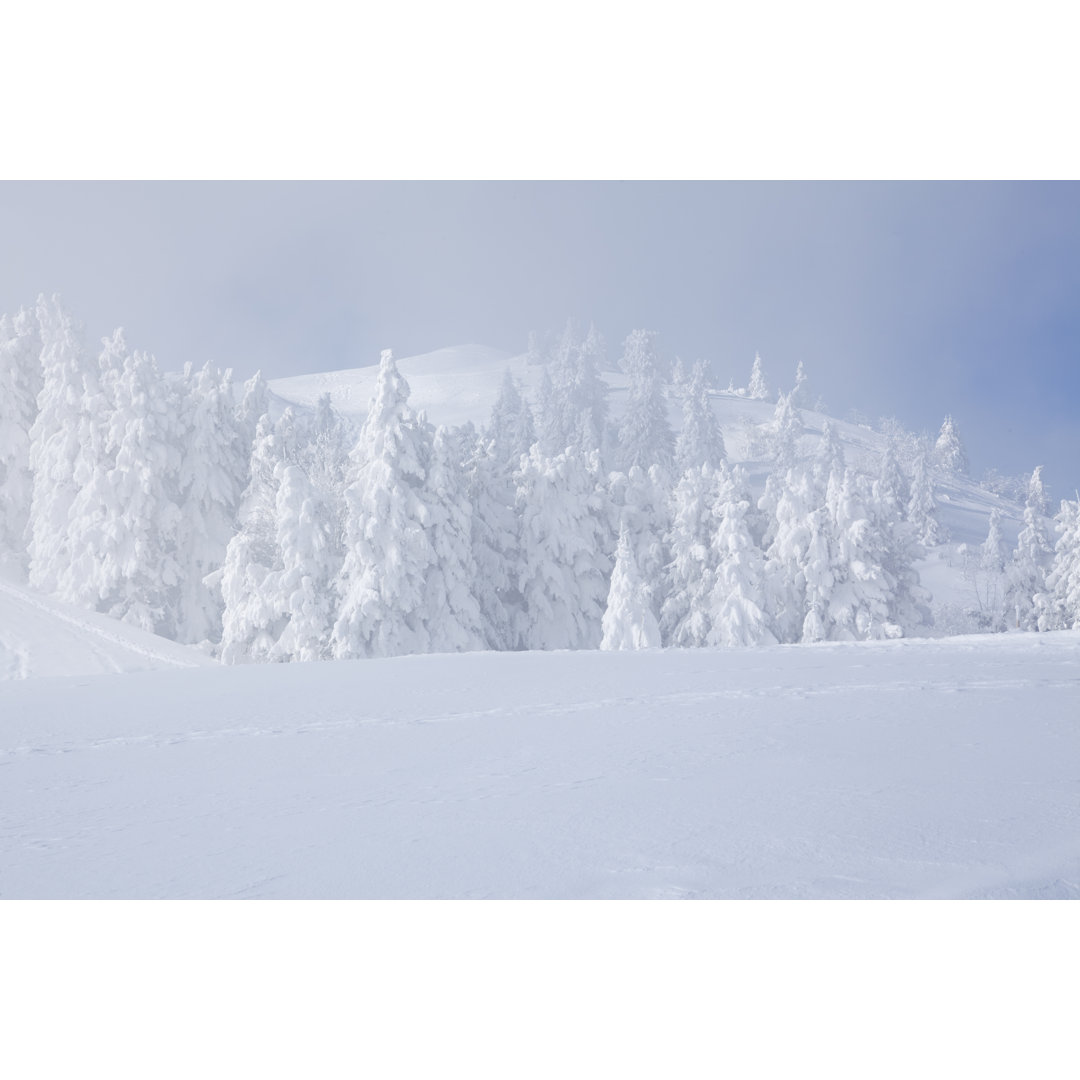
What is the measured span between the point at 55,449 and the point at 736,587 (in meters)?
21.6

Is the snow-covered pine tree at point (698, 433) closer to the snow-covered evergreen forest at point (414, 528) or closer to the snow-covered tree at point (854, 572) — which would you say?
the snow-covered evergreen forest at point (414, 528)

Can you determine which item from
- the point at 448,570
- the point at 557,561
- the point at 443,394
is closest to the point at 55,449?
the point at 448,570

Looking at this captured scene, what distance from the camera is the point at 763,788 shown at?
18.8ft

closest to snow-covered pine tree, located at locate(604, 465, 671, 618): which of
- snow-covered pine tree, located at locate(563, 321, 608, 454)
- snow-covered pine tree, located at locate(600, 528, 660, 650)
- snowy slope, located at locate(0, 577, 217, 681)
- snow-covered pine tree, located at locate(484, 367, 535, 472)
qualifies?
→ snow-covered pine tree, located at locate(484, 367, 535, 472)

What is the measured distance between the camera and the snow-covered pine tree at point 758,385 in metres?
18.1

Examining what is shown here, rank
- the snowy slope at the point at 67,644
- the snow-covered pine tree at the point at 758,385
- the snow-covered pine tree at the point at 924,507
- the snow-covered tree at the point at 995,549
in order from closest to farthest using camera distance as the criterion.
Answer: the snowy slope at the point at 67,644 < the snow-covered pine tree at the point at 758,385 < the snow-covered pine tree at the point at 924,507 < the snow-covered tree at the point at 995,549

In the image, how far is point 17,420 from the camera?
96.9ft

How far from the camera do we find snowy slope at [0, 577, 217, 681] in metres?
16.3

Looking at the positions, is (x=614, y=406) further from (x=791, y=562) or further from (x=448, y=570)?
(x=448, y=570)

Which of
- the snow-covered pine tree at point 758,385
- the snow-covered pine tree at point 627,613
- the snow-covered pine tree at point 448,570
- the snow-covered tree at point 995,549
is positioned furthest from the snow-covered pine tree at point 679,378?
the snow-covered tree at point 995,549

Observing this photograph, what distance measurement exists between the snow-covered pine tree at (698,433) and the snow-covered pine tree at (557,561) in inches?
486

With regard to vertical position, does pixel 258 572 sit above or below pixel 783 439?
below
